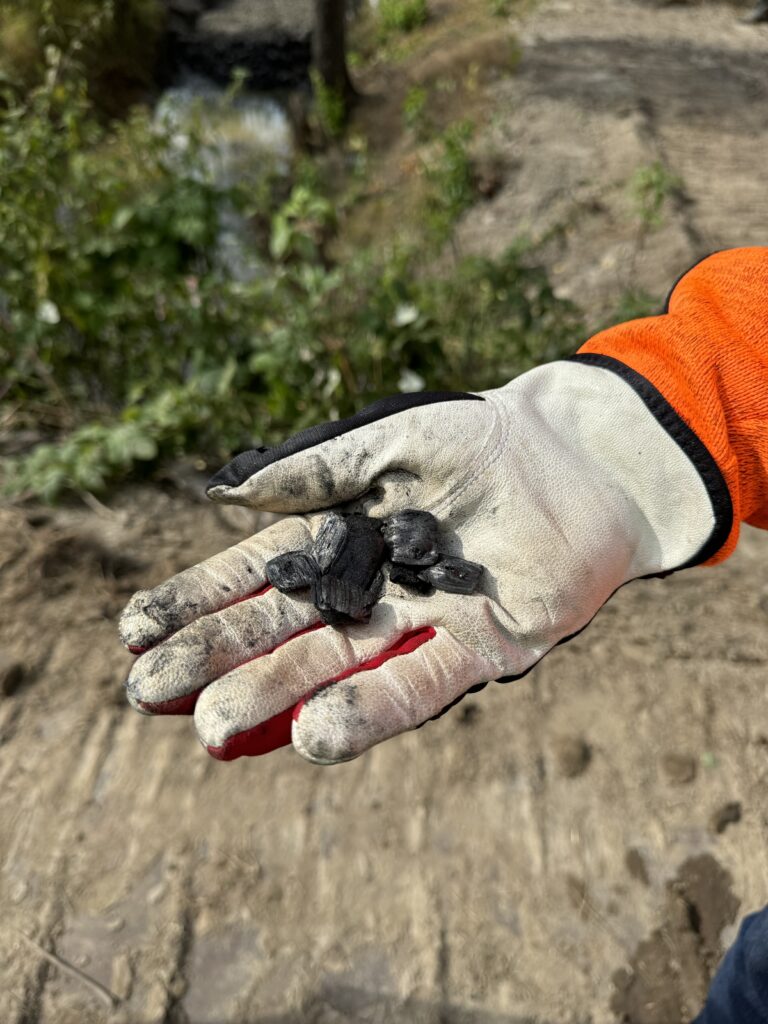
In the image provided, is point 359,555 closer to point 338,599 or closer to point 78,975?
point 338,599

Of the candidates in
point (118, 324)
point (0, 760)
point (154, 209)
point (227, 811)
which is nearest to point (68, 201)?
point (154, 209)

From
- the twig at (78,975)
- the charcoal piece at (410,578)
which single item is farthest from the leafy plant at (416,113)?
A: the twig at (78,975)

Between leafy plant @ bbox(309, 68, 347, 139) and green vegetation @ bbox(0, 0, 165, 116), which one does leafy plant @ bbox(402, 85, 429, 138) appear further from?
green vegetation @ bbox(0, 0, 165, 116)

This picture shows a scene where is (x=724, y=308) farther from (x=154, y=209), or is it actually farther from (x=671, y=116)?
(x=671, y=116)

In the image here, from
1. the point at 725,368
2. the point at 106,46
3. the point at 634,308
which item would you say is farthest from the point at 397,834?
the point at 106,46

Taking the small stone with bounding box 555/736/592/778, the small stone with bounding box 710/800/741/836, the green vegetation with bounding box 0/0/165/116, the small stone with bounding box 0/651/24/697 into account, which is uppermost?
the green vegetation with bounding box 0/0/165/116

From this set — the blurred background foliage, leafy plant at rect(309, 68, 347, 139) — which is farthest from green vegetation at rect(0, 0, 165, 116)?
the blurred background foliage

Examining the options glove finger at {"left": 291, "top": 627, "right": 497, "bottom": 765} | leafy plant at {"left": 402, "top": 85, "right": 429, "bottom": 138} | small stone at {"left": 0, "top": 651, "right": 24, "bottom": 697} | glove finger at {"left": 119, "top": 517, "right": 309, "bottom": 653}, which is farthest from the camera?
leafy plant at {"left": 402, "top": 85, "right": 429, "bottom": 138}
